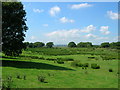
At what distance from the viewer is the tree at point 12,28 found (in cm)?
3216

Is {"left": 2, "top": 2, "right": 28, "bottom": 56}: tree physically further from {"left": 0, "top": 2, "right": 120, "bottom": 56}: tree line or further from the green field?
the green field

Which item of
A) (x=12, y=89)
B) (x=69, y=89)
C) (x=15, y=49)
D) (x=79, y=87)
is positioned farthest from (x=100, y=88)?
(x=15, y=49)

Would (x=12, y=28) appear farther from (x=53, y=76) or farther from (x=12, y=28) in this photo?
(x=53, y=76)

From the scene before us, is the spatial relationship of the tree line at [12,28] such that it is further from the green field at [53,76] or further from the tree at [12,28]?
the green field at [53,76]

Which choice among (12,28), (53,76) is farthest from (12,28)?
(53,76)

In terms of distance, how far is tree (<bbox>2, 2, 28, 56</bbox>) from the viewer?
32.2m

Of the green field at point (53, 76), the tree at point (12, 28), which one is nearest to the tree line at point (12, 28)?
the tree at point (12, 28)

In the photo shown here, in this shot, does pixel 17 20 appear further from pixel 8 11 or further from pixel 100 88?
pixel 100 88

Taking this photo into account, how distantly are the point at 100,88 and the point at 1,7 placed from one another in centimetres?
2320

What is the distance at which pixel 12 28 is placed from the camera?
1305 inches

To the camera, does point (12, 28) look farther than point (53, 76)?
Yes

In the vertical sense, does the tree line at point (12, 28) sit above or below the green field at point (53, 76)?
above

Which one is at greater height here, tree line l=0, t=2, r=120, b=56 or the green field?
tree line l=0, t=2, r=120, b=56

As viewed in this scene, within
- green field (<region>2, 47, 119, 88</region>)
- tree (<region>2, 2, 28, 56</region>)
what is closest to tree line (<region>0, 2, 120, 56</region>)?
tree (<region>2, 2, 28, 56</region>)
